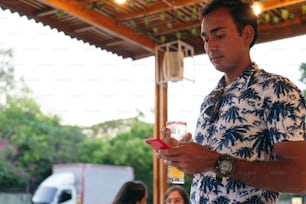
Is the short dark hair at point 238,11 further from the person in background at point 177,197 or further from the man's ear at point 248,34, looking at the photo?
the person in background at point 177,197

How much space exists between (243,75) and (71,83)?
2.29 meters

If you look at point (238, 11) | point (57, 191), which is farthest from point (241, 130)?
point (57, 191)

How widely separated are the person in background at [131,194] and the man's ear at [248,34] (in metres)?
2.01

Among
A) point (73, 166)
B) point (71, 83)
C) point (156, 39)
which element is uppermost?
point (156, 39)

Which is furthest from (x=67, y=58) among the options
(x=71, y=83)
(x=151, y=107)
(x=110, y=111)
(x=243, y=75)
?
(x=243, y=75)

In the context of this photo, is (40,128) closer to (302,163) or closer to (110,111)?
(110,111)

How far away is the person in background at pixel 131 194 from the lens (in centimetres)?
265

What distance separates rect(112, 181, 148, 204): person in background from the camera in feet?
8.70

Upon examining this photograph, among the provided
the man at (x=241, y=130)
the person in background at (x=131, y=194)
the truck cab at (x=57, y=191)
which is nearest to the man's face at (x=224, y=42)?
the man at (x=241, y=130)

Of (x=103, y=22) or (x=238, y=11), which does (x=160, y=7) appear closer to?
(x=103, y=22)

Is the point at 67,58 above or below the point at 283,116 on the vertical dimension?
above

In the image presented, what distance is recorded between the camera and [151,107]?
332 cm

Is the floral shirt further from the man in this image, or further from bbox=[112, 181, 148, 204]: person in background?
bbox=[112, 181, 148, 204]: person in background

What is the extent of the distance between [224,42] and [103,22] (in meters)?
2.19
